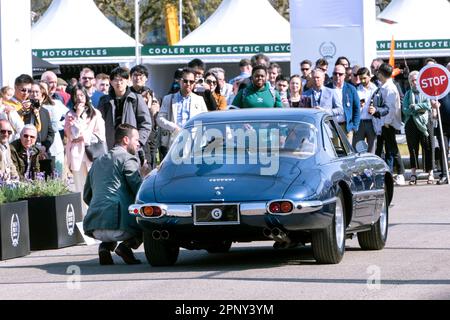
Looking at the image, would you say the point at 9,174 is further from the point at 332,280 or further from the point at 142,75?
the point at 332,280

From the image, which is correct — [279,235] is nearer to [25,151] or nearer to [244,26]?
[25,151]

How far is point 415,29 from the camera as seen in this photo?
3850 cm

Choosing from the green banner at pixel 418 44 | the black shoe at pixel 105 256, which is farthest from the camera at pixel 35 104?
the green banner at pixel 418 44

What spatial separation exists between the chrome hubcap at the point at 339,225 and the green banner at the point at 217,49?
26.4m

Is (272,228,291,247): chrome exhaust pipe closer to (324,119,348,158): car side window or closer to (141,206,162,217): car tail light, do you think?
(141,206,162,217): car tail light

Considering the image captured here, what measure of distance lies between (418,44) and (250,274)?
26.5m

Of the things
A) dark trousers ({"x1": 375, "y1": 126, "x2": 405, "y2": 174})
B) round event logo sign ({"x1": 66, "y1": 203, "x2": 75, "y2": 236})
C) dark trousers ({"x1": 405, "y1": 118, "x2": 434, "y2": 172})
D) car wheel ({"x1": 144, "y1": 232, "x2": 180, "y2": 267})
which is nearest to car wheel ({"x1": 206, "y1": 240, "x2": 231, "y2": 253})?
car wheel ({"x1": 144, "y1": 232, "x2": 180, "y2": 267})

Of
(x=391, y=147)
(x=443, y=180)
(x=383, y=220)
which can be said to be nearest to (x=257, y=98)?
(x=383, y=220)

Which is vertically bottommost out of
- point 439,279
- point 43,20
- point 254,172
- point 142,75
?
point 439,279

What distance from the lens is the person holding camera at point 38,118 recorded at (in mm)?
18469

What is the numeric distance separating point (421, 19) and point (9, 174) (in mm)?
24373

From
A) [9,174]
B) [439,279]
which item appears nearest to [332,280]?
[439,279]

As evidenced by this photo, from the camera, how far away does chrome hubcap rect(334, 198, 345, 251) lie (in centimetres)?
1282
